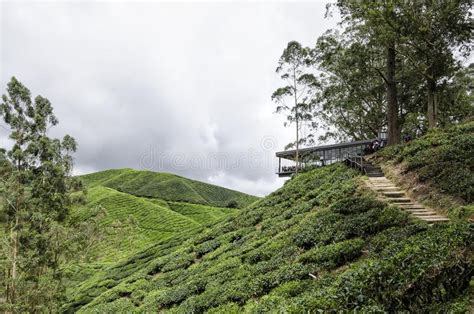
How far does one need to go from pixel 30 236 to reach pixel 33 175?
3931 mm

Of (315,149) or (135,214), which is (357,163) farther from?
(135,214)

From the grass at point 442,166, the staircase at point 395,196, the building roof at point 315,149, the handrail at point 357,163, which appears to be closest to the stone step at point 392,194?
the staircase at point 395,196

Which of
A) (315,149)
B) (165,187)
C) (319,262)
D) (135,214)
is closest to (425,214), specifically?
(319,262)

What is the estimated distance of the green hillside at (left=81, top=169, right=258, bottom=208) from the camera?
11650 centimetres

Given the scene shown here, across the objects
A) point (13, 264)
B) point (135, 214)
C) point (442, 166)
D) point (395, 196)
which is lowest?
point (135, 214)

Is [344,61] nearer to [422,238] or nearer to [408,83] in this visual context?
[408,83]

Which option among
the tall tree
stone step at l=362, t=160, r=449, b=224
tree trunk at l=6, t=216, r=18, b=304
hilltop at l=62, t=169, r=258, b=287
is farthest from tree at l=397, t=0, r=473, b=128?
tree trunk at l=6, t=216, r=18, b=304

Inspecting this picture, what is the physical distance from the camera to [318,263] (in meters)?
11.7

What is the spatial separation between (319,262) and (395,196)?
22.9 ft

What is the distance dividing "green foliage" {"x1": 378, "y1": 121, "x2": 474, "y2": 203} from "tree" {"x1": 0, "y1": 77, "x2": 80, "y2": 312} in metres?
22.6

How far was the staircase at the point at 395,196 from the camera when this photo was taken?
13.0m

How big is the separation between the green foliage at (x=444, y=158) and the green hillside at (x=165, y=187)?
8781 cm

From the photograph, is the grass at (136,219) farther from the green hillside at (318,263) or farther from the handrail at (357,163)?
the handrail at (357,163)

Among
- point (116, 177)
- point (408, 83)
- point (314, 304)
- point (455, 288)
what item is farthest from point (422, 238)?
point (116, 177)
